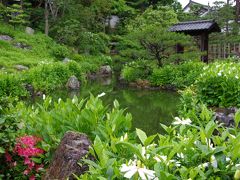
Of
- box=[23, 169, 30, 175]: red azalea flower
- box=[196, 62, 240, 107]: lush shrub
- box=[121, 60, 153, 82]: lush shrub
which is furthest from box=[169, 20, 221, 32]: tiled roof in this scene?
box=[23, 169, 30, 175]: red azalea flower

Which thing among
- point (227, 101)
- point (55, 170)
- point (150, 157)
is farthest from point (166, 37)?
point (150, 157)

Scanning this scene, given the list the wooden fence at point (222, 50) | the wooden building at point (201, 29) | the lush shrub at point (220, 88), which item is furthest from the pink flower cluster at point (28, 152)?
the wooden fence at point (222, 50)

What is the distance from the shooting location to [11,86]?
12219 mm

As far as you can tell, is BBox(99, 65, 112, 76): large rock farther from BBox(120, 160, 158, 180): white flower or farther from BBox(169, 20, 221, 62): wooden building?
BBox(120, 160, 158, 180): white flower

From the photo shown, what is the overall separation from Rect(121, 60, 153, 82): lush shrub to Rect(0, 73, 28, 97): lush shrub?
768 cm

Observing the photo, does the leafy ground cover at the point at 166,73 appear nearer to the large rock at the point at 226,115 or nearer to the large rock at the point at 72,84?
the large rock at the point at 72,84

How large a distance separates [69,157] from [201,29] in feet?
59.4

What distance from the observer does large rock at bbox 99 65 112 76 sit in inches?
1000

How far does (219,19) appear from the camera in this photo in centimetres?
2677

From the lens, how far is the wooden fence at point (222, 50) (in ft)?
69.9

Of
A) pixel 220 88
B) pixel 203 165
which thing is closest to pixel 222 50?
pixel 220 88

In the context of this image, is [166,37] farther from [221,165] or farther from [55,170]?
[221,165]

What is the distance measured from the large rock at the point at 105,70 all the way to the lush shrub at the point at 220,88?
17.3m

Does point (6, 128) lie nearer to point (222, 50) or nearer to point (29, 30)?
point (222, 50)
